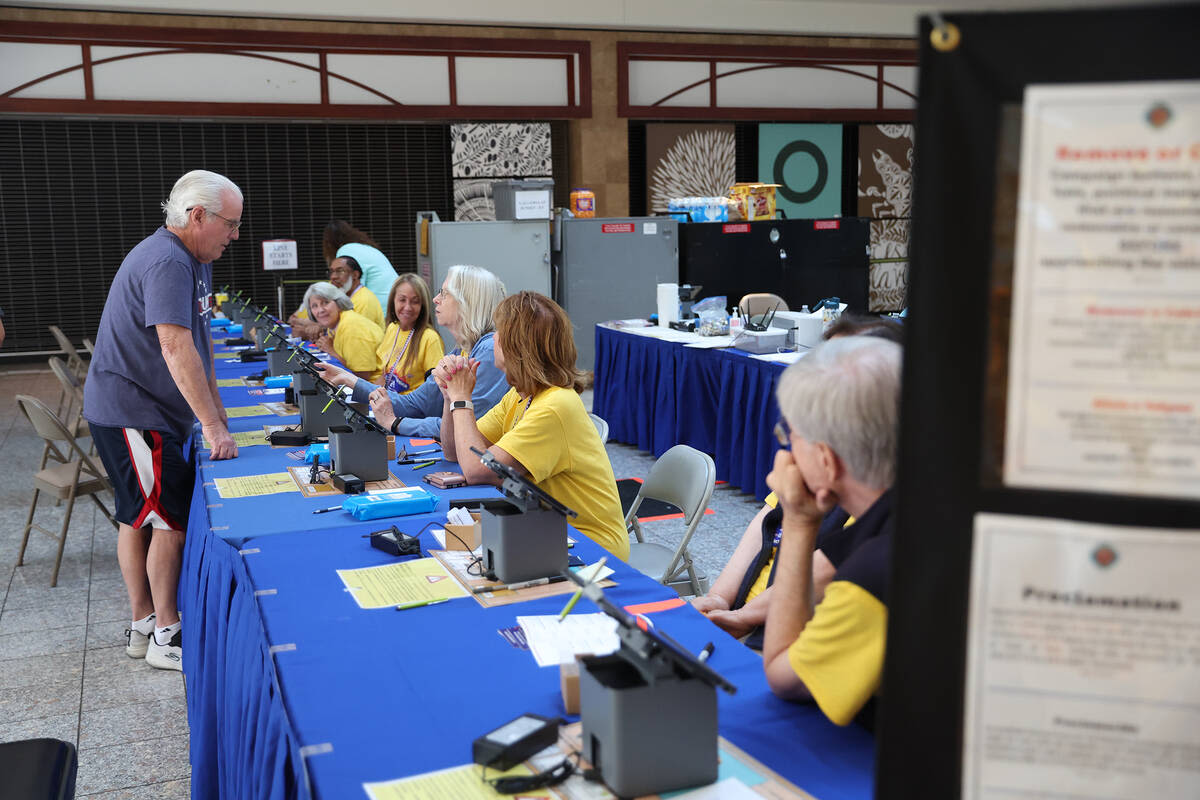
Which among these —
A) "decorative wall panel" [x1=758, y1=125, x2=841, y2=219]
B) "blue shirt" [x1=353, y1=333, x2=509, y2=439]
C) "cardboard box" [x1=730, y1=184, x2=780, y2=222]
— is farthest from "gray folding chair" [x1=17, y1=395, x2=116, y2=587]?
"decorative wall panel" [x1=758, y1=125, x2=841, y2=219]

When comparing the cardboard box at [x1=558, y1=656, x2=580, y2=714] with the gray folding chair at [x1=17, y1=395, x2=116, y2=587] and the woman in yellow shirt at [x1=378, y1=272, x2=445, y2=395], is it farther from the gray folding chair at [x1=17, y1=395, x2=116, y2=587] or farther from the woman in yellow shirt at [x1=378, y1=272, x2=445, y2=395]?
the woman in yellow shirt at [x1=378, y1=272, x2=445, y2=395]

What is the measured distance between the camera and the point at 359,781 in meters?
1.27

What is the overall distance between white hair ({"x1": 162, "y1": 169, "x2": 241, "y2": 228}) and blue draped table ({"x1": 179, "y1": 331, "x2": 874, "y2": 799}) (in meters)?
1.16

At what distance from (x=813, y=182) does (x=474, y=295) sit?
370 inches

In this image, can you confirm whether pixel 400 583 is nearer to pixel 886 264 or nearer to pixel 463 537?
pixel 463 537

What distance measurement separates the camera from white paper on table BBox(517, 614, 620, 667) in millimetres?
1638

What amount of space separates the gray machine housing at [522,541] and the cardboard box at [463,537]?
0.64 feet

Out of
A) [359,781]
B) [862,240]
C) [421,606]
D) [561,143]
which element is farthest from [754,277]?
[359,781]

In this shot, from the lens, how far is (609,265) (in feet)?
27.3

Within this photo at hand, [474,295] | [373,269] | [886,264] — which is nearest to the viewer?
[474,295]

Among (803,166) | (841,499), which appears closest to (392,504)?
(841,499)

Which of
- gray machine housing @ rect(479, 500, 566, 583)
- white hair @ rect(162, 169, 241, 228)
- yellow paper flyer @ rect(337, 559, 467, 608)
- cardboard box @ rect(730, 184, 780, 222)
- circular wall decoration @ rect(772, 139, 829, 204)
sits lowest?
yellow paper flyer @ rect(337, 559, 467, 608)

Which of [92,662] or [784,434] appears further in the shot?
[92,662]

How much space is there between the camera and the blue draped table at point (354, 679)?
134 centimetres
